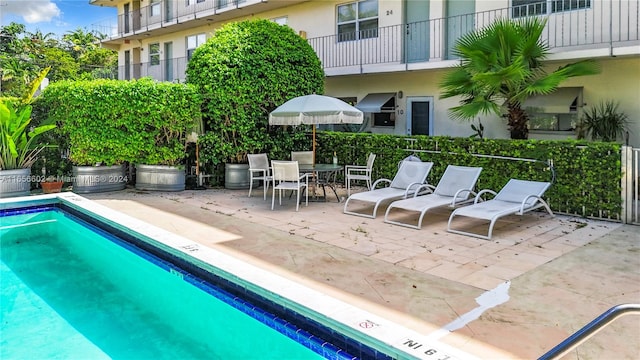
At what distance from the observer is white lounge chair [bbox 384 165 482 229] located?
365 inches

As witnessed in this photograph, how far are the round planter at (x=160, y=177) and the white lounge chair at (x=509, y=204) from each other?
26.2 ft

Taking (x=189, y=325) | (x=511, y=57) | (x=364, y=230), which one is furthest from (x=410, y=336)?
(x=511, y=57)

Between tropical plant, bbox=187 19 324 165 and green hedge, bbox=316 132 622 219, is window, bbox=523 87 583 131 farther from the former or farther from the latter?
tropical plant, bbox=187 19 324 165

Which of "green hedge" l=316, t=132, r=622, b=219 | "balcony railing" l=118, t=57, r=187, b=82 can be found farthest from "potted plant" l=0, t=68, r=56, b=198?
"balcony railing" l=118, t=57, r=187, b=82

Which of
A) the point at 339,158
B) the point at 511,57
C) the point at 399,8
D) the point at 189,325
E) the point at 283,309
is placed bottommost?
the point at 189,325

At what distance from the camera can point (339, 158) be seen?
15000 mm

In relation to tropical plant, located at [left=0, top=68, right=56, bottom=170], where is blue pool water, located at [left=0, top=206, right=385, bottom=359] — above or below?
below

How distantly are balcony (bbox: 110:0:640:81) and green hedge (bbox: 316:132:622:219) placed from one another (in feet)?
13.4

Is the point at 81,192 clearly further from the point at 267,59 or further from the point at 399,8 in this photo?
the point at 399,8

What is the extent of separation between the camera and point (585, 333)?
2.78 m

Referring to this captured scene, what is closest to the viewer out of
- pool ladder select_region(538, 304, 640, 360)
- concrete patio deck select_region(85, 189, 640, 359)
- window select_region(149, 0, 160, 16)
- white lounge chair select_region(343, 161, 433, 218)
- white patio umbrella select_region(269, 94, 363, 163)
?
pool ladder select_region(538, 304, 640, 360)

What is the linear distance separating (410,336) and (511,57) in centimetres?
894

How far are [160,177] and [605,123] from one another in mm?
12219

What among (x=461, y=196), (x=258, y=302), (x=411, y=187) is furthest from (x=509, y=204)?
(x=258, y=302)
